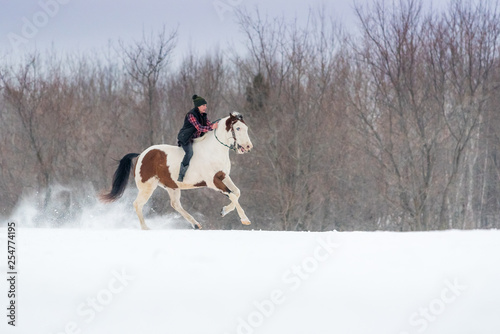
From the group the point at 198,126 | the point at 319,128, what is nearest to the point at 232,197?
the point at 198,126

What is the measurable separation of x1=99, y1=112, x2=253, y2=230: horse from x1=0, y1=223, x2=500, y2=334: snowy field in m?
3.76

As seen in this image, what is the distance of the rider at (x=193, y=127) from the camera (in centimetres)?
1154

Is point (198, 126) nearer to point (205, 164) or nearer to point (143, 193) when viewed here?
point (205, 164)

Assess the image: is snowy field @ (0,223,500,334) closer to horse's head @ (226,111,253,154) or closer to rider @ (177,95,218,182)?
horse's head @ (226,111,253,154)

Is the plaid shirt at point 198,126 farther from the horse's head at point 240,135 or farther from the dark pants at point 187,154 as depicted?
the horse's head at point 240,135

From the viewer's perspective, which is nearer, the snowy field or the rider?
the snowy field

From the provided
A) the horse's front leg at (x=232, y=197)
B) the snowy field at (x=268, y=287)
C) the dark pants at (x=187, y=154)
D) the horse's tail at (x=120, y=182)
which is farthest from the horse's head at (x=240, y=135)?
the snowy field at (x=268, y=287)

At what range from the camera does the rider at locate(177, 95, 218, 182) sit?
11.5 meters

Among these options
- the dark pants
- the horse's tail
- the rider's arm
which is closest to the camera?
the rider's arm

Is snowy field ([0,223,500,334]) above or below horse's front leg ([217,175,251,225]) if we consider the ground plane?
below

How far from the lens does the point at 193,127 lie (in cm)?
1173

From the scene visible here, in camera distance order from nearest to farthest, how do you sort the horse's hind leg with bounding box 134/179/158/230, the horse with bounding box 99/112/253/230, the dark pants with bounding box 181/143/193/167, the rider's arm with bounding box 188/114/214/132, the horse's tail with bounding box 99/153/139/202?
the horse with bounding box 99/112/253/230 < the rider's arm with bounding box 188/114/214/132 < the dark pants with bounding box 181/143/193/167 < the horse's hind leg with bounding box 134/179/158/230 < the horse's tail with bounding box 99/153/139/202

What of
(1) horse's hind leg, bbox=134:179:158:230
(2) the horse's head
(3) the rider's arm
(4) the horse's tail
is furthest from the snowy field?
(4) the horse's tail

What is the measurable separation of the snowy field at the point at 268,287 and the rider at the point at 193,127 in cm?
426
